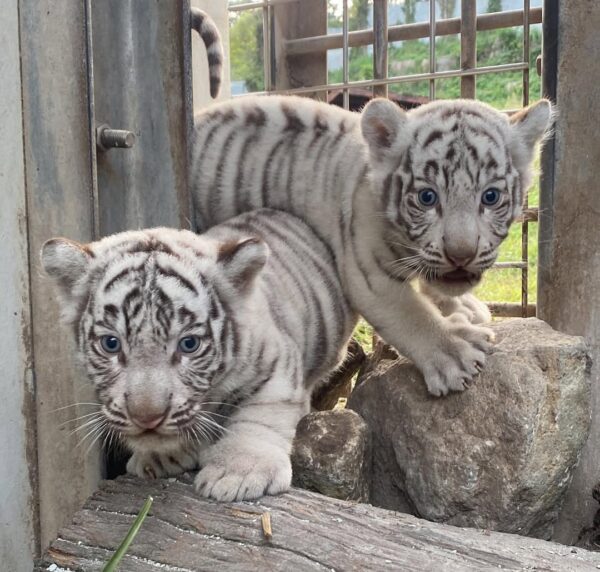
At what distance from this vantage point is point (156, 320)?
2.13 meters

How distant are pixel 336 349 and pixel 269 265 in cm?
48

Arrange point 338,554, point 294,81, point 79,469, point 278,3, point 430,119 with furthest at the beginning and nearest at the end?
1. point 294,81
2. point 278,3
3. point 430,119
4. point 79,469
5. point 338,554

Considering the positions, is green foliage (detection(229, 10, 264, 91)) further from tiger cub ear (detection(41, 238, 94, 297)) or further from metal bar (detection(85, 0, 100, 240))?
tiger cub ear (detection(41, 238, 94, 297))

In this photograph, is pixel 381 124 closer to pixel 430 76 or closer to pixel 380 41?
pixel 430 76

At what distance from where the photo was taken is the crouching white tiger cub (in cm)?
211

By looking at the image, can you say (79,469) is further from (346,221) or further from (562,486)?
(562,486)

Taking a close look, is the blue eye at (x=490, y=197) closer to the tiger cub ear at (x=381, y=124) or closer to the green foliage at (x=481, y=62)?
the tiger cub ear at (x=381, y=124)

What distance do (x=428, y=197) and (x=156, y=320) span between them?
1114mm

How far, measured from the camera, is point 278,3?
4238 millimetres

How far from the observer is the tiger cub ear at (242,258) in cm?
231

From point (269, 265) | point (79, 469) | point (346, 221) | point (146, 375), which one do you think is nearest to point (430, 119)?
point (346, 221)

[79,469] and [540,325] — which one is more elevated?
[540,325]

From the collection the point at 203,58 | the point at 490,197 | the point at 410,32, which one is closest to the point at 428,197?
the point at 490,197

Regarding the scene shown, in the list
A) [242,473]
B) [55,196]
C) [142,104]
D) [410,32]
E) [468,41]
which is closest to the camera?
[242,473]
